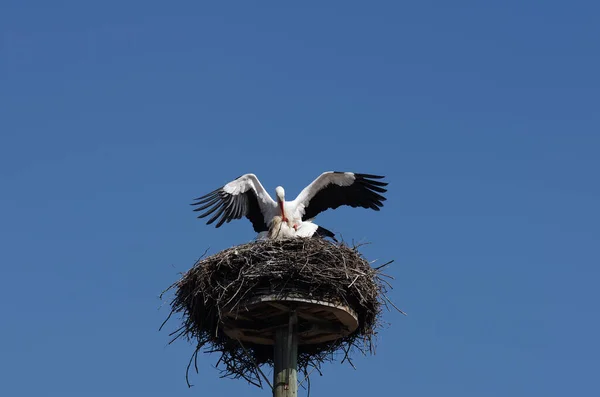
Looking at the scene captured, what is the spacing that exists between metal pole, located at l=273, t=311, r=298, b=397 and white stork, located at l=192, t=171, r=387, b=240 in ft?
9.23

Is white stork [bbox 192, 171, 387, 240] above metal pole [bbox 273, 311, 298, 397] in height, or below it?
above

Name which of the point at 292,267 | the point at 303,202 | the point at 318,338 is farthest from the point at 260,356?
the point at 303,202

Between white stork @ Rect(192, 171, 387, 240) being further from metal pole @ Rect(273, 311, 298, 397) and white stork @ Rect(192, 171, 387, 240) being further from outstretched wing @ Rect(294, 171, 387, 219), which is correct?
metal pole @ Rect(273, 311, 298, 397)

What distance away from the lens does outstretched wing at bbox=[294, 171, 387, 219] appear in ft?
53.5

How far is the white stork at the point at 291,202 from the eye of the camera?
1617 centimetres

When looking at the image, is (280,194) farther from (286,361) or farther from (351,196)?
(286,361)

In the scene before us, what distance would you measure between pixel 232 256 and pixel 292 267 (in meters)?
0.83

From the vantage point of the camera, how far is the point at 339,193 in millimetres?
16422

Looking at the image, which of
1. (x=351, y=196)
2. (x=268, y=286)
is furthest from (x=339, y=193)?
(x=268, y=286)

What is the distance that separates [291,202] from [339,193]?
757mm

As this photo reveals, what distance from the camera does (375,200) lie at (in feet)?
53.6

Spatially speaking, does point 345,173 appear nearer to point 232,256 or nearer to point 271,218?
point 271,218

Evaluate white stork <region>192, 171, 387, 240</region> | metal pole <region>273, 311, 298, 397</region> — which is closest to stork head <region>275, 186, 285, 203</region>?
white stork <region>192, 171, 387, 240</region>

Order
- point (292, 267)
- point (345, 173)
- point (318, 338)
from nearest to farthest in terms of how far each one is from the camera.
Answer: point (292, 267) → point (318, 338) → point (345, 173)
